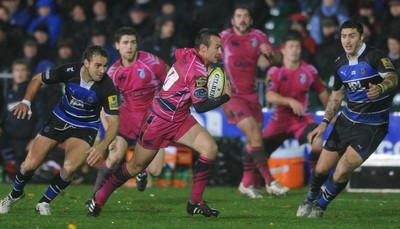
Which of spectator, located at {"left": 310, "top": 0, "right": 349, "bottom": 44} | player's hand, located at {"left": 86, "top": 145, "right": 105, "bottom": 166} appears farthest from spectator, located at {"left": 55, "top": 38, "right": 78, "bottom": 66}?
player's hand, located at {"left": 86, "top": 145, "right": 105, "bottom": 166}

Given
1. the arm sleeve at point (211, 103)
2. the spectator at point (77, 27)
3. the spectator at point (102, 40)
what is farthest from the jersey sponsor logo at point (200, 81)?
the spectator at point (77, 27)

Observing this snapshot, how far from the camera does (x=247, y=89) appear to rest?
1733cm

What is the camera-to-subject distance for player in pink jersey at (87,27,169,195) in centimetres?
1563

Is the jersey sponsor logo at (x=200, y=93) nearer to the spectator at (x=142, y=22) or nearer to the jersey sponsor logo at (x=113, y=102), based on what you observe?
the jersey sponsor logo at (x=113, y=102)

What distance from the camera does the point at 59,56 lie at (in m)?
21.3

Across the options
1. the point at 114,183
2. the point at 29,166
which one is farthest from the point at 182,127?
the point at 29,166

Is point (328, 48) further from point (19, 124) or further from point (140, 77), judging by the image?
point (140, 77)

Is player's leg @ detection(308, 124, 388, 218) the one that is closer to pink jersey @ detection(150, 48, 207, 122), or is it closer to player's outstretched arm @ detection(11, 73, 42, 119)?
pink jersey @ detection(150, 48, 207, 122)

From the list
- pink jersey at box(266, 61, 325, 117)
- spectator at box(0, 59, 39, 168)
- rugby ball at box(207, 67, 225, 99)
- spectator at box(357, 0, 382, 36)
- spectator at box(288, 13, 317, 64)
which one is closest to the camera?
rugby ball at box(207, 67, 225, 99)

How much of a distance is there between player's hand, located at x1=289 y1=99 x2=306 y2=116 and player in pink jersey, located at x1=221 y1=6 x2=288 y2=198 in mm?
541

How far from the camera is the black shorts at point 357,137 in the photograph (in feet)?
43.8

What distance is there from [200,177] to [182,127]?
646 millimetres

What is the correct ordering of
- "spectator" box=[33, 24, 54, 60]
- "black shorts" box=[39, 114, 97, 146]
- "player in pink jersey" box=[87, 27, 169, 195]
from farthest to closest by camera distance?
"spectator" box=[33, 24, 54, 60]
"player in pink jersey" box=[87, 27, 169, 195]
"black shorts" box=[39, 114, 97, 146]

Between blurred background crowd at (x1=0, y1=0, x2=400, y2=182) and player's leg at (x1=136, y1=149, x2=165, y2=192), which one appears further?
blurred background crowd at (x1=0, y1=0, x2=400, y2=182)
